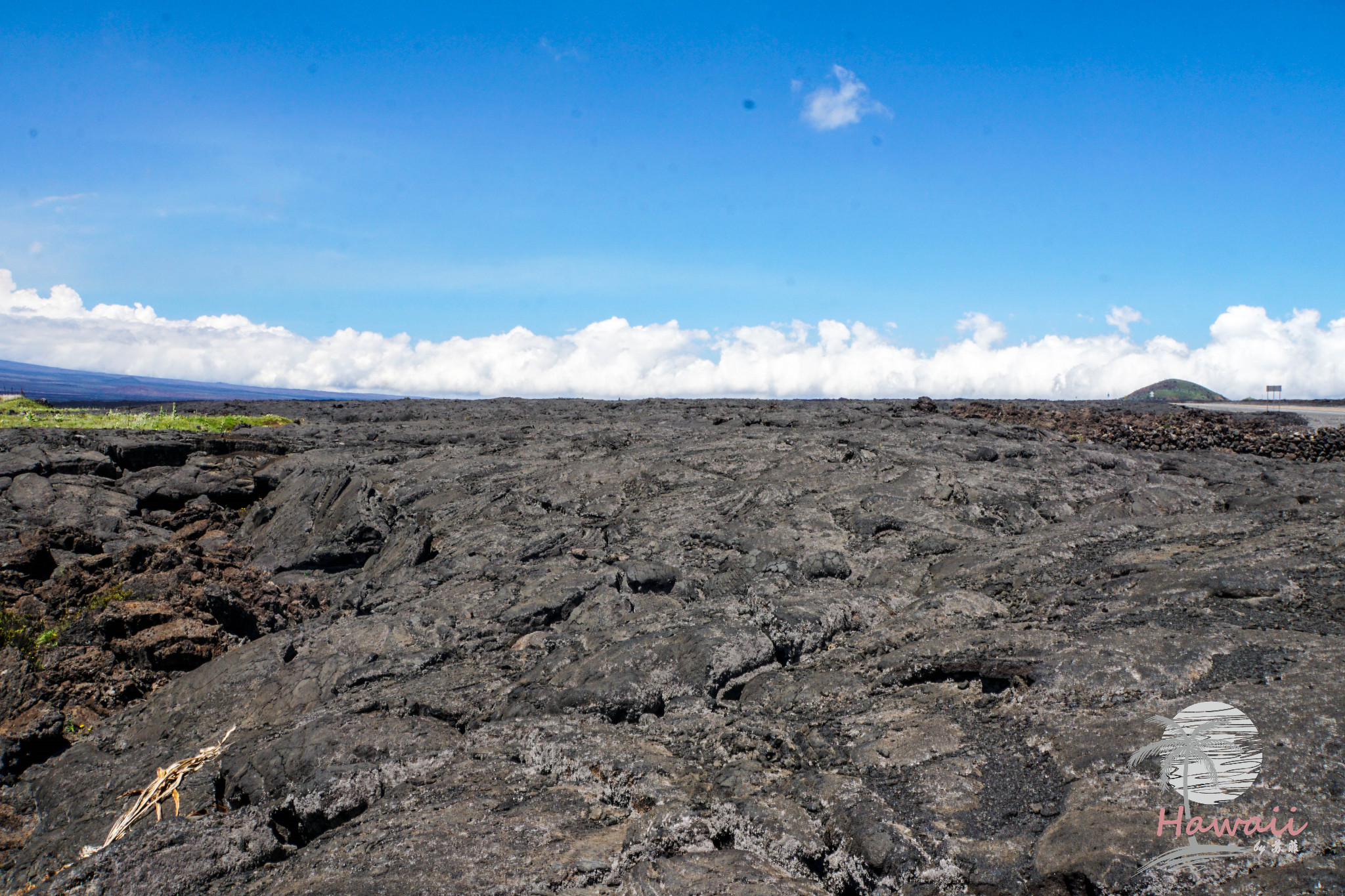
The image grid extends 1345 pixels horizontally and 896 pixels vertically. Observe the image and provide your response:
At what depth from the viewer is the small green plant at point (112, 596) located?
426 inches

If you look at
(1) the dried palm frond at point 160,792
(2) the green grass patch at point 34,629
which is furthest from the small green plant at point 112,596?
(1) the dried palm frond at point 160,792

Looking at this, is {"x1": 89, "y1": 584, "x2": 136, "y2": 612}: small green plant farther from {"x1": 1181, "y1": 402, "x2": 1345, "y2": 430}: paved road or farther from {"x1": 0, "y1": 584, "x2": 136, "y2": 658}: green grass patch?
{"x1": 1181, "y1": 402, "x2": 1345, "y2": 430}: paved road

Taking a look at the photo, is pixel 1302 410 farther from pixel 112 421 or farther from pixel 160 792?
pixel 112 421

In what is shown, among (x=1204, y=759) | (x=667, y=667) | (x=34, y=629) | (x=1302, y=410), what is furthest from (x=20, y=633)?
(x=1302, y=410)

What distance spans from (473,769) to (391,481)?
10.3m

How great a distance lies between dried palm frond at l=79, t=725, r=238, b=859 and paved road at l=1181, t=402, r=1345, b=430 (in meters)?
38.8

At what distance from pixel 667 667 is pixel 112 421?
22357 mm

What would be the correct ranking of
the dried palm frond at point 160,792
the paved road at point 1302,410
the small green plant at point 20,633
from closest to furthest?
the dried palm frond at point 160,792
the small green plant at point 20,633
the paved road at point 1302,410

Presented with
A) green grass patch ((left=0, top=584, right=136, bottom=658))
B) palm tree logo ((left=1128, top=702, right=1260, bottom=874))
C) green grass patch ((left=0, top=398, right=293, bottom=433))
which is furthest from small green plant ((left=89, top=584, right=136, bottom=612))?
palm tree logo ((left=1128, top=702, right=1260, bottom=874))

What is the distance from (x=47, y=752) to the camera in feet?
26.0

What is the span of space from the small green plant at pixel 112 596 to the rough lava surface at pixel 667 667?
193 mm

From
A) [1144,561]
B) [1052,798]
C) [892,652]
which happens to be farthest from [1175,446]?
[1052,798]

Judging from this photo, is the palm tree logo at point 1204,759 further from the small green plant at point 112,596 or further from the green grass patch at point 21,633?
the small green plant at point 112,596

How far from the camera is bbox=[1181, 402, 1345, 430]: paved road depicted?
36.0 meters
